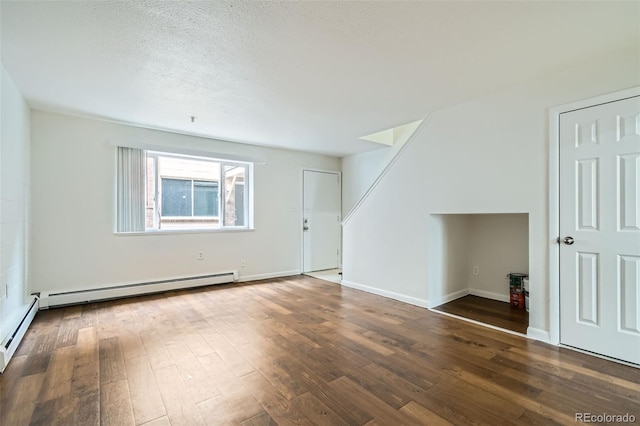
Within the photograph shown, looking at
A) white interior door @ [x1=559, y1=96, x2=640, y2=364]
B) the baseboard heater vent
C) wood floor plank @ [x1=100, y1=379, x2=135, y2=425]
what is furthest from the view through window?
white interior door @ [x1=559, y1=96, x2=640, y2=364]

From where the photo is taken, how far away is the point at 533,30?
1.99m

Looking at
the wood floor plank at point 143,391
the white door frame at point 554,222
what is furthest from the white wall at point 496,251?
the wood floor plank at point 143,391

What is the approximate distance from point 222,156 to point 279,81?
8.00 feet

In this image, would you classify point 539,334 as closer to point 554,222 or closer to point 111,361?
point 554,222

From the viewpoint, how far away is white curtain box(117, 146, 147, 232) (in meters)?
4.03

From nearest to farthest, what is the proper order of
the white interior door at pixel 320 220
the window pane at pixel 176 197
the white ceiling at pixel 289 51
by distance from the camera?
1. the white ceiling at pixel 289 51
2. the window pane at pixel 176 197
3. the white interior door at pixel 320 220

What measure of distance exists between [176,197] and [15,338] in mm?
2481

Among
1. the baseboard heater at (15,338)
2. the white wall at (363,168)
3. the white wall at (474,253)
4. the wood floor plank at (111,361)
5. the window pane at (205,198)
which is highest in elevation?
the white wall at (363,168)

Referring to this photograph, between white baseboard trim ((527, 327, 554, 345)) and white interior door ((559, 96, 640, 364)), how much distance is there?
0.32 ft

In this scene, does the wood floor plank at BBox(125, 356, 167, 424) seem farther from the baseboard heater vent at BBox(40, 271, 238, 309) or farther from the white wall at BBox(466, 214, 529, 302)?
the white wall at BBox(466, 214, 529, 302)

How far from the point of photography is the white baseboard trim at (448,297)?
3599 mm

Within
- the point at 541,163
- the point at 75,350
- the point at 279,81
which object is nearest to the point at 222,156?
the point at 279,81

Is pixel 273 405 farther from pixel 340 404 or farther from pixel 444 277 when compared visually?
pixel 444 277

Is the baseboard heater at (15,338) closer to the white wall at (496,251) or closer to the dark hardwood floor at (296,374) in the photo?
the dark hardwood floor at (296,374)
